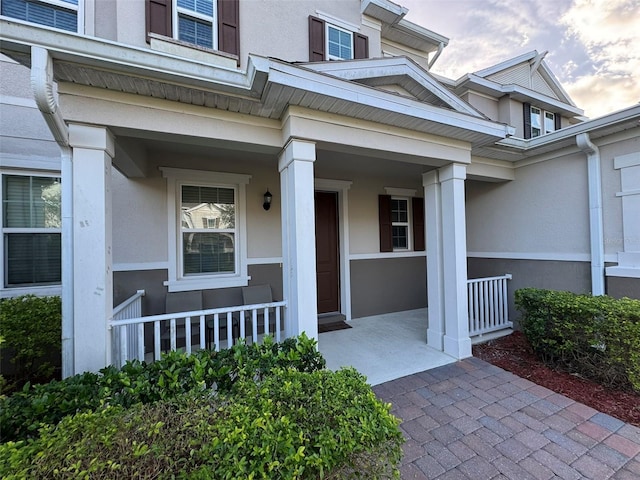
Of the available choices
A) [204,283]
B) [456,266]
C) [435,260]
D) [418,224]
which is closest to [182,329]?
[204,283]

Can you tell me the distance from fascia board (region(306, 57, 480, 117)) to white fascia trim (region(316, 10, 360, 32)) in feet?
7.92

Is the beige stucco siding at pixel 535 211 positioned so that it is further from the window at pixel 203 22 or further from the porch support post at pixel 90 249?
the porch support post at pixel 90 249

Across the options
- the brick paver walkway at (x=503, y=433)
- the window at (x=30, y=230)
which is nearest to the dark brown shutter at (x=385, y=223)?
the brick paver walkway at (x=503, y=433)

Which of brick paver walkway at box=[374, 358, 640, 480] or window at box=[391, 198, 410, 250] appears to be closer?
brick paver walkway at box=[374, 358, 640, 480]

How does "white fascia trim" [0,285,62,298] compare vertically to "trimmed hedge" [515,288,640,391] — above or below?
above

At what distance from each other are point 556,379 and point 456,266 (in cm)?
158

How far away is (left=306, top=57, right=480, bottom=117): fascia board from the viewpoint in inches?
107

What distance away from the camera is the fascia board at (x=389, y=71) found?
8.95ft

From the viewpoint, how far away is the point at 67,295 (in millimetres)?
2164

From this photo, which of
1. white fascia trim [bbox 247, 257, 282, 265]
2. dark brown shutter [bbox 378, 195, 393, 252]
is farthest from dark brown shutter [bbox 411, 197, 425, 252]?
white fascia trim [bbox 247, 257, 282, 265]

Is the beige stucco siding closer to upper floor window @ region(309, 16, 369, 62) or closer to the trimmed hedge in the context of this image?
the trimmed hedge

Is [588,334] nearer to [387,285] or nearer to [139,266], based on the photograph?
[387,285]

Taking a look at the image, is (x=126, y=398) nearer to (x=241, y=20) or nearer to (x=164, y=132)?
(x=164, y=132)

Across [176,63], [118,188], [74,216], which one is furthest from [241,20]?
[74,216]
